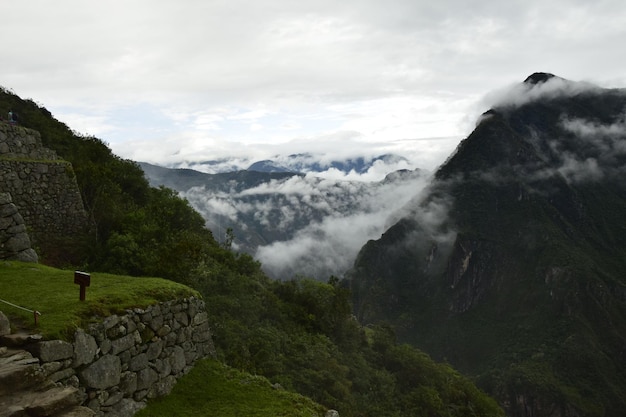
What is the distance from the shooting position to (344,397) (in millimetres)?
27859

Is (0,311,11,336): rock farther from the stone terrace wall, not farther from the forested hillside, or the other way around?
the forested hillside

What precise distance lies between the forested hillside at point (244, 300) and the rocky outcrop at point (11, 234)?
12.9 feet

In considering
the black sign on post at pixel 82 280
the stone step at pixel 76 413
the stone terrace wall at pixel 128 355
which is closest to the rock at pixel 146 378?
the stone terrace wall at pixel 128 355

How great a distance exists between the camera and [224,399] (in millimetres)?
10656

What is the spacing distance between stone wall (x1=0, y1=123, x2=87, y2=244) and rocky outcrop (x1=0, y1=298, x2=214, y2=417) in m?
10.3

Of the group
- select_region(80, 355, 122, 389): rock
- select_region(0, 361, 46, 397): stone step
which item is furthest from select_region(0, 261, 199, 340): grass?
select_region(80, 355, 122, 389): rock

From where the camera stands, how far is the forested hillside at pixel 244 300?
1831cm

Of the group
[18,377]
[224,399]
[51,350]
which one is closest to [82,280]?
[51,350]

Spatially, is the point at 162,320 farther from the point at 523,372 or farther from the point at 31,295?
the point at 523,372

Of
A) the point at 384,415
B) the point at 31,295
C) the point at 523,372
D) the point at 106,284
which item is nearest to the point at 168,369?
the point at 106,284

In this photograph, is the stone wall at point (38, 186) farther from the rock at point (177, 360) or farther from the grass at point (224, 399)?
the grass at point (224, 399)

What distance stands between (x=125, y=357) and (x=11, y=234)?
6975 mm

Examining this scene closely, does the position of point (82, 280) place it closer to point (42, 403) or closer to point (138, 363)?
point (138, 363)

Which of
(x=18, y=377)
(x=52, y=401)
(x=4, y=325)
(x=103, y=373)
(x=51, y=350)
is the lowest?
(x=103, y=373)
